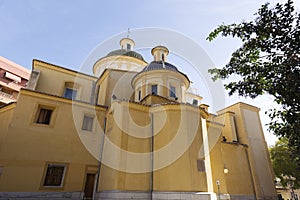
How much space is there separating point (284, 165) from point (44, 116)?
71.1 ft

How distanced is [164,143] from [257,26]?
7.82 meters

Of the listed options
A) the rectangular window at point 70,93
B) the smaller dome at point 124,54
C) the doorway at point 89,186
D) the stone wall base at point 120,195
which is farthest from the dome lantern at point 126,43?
the stone wall base at point 120,195

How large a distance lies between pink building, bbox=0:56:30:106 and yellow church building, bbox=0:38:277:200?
14382 mm

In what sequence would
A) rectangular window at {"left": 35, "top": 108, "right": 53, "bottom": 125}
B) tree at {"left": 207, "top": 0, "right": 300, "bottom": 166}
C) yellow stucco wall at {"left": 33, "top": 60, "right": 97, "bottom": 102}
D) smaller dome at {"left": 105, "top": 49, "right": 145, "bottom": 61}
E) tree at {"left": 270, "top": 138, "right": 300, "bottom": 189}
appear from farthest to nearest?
smaller dome at {"left": 105, "top": 49, "right": 145, "bottom": 61} < tree at {"left": 270, "top": 138, "right": 300, "bottom": 189} < yellow stucco wall at {"left": 33, "top": 60, "right": 97, "bottom": 102} < rectangular window at {"left": 35, "top": 108, "right": 53, "bottom": 125} < tree at {"left": 207, "top": 0, "right": 300, "bottom": 166}

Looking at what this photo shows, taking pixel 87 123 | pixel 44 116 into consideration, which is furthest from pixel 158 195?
pixel 44 116

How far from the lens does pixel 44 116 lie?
1256cm

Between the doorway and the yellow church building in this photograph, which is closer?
the yellow church building

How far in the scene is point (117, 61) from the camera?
24094 millimetres

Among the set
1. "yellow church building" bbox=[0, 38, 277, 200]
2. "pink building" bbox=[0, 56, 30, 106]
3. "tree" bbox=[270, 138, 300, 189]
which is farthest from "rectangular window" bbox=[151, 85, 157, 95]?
"pink building" bbox=[0, 56, 30, 106]

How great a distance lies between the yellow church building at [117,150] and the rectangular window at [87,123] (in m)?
0.07

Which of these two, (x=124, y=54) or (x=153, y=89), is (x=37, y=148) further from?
(x=124, y=54)

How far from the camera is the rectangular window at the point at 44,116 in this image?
485 inches

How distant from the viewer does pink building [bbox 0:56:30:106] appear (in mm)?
26737

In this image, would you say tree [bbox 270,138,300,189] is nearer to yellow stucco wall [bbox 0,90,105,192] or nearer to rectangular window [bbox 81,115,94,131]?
rectangular window [bbox 81,115,94,131]
